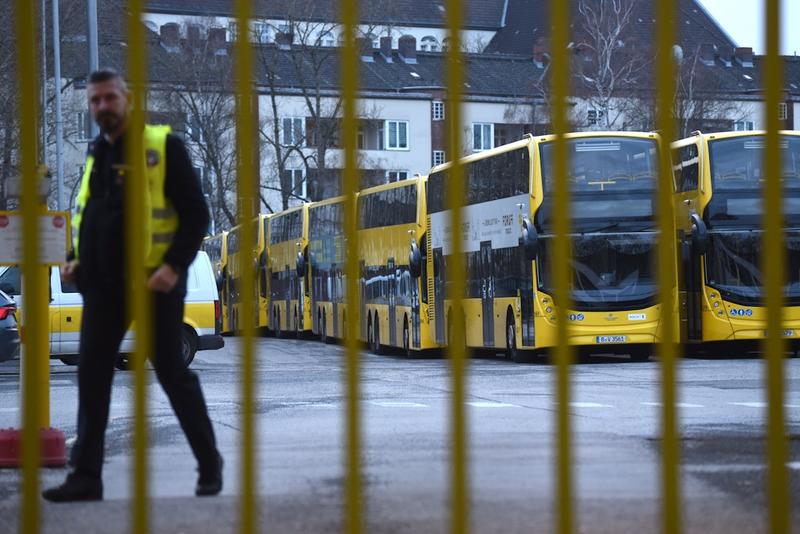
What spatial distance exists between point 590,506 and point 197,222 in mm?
1671

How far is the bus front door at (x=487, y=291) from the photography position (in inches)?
1206

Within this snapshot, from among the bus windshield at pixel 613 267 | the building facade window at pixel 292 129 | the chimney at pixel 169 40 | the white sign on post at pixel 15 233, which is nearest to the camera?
the chimney at pixel 169 40

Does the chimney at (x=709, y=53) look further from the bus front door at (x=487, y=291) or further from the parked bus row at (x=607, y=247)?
the bus front door at (x=487, y=291)

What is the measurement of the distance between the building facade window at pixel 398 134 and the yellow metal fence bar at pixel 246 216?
79.8 m

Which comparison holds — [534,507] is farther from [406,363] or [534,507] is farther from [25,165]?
[406,363]

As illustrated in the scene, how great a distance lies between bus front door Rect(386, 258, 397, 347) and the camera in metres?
35.1

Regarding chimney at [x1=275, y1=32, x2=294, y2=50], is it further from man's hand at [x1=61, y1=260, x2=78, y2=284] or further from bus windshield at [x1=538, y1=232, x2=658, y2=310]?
bus windshield at [x1=538, y1=232, x2=658, y2=310]

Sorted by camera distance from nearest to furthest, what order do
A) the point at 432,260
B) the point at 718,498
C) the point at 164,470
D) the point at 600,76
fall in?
1. the point at 718,498
2. the point at 164,470
3. the point at 432,260
4. the point at 600,76

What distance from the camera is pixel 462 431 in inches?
169

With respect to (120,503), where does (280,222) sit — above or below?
above

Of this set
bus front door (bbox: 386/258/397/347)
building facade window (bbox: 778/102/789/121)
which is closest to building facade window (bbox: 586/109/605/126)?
bus front door (bbox: 386/258/397/347)

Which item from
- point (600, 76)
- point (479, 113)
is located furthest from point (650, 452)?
point (479, 113)

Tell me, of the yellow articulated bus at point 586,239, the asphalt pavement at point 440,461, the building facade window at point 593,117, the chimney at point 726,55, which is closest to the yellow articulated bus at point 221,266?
the building facade window at point 593,117

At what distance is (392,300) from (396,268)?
0.68 m
